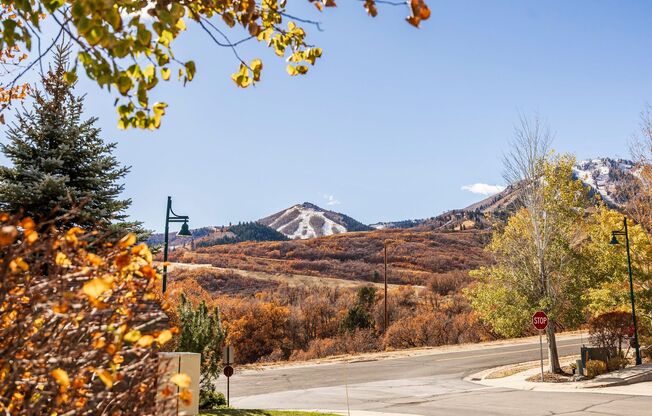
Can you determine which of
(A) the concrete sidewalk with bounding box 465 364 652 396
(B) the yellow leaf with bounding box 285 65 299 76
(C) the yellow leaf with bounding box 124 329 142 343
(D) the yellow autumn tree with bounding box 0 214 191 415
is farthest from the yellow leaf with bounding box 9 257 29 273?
(A) the concrete sidewalk with bounding box 465 364 652 396

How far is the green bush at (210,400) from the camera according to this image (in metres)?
15.2

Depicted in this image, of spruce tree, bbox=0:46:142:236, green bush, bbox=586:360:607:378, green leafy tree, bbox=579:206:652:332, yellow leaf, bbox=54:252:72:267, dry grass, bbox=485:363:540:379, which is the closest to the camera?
yellow leaf, bbox=54:252:72:267

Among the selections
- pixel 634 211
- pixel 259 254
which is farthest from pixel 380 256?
pixel 634 211

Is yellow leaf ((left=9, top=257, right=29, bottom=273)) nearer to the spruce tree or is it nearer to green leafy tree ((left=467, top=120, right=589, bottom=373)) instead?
the spruce tree

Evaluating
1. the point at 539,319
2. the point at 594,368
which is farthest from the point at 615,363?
the point at 539,319

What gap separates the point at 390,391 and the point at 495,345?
16.0 metres

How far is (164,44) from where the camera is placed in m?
4.19

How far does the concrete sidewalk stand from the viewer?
699 inches

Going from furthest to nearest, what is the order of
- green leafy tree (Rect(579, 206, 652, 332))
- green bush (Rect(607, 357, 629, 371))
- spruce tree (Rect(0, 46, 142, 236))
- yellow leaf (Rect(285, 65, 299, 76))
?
green leafy tree (Rect(579, 206, 652, 332))
green bush (Rect(607, 357, 629, 371))
spruce tree (Rect(0, 46, 142, 236))
yellow leaf (Rect(285, 65, 299, 76))

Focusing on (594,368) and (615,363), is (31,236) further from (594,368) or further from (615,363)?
(615,363)

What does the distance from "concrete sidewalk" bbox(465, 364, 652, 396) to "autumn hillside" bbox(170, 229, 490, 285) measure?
51034 millimetres

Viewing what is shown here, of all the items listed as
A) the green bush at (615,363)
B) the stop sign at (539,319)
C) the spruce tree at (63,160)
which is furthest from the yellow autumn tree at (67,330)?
the green bush at (615,363)

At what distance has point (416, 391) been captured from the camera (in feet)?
62.6

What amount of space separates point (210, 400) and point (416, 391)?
745 cm
